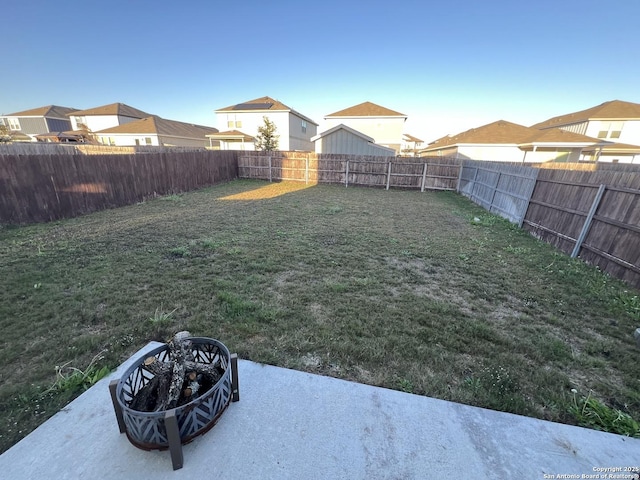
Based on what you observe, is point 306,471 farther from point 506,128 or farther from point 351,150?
point 506,128

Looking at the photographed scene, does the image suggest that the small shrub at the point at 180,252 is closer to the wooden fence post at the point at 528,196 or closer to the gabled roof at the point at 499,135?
the wooden fence post at the point at 528,196

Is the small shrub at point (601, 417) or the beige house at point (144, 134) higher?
the beige house at point (144, 134)

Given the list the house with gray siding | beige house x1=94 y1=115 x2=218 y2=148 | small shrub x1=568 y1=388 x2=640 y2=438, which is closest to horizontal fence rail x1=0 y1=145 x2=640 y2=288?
small shrub x1=568 y1=388 x2=640 y2=438

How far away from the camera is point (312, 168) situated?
15.2m

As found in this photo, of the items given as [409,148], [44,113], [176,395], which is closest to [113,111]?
[44,113]

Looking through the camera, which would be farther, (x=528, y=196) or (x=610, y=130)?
(x=610, y=130)

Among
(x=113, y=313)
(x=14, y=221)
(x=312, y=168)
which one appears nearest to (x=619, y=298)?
(x=113, y=313)

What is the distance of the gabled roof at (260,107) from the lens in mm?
25047

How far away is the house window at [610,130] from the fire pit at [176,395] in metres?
31.3

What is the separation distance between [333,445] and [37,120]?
62539mm

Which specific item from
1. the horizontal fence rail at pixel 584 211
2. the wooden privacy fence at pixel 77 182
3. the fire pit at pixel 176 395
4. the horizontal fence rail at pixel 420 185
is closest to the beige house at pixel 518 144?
the horizontal fence rail at pixel 420 185

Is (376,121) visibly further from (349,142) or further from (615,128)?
(615,128)

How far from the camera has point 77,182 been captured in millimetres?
7332

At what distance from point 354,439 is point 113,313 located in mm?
2852
